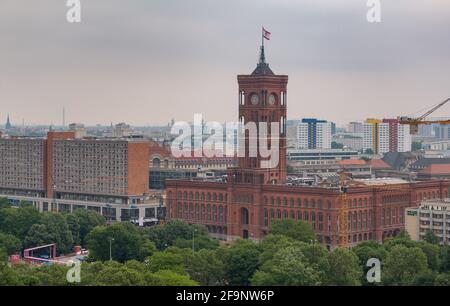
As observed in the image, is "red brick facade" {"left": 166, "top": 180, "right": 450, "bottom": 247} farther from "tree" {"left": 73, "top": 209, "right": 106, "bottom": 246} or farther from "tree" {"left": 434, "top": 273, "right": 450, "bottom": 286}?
"tree" {"left": 434, "top": 273, "right": 450, "bottom": 286}

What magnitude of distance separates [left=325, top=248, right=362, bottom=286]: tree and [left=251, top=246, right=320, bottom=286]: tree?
3.28 ft

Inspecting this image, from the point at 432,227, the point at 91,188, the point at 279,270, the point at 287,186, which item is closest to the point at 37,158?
the point at 91,188

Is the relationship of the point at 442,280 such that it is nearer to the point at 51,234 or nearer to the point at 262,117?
the point at 262,117

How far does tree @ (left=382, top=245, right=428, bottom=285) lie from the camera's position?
54.1 metres

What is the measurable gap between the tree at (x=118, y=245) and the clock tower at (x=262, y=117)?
634 inches

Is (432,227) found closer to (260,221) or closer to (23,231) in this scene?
(260,221)

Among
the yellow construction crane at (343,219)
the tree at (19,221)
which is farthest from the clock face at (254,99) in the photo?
the tree at (19,221)

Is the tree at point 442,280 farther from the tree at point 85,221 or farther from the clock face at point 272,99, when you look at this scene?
the tree at point 85,221

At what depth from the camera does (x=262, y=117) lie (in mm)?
80375

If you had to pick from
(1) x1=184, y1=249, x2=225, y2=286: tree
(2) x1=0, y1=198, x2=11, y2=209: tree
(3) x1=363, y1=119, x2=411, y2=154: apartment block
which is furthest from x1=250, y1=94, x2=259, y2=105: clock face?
(3) x1=363, y1=119, x2=411, y2=154: apartment block

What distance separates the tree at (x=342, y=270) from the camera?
53.2 metres

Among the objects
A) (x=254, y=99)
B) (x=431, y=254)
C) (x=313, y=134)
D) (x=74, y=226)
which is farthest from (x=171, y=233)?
(x=313, y=134)
